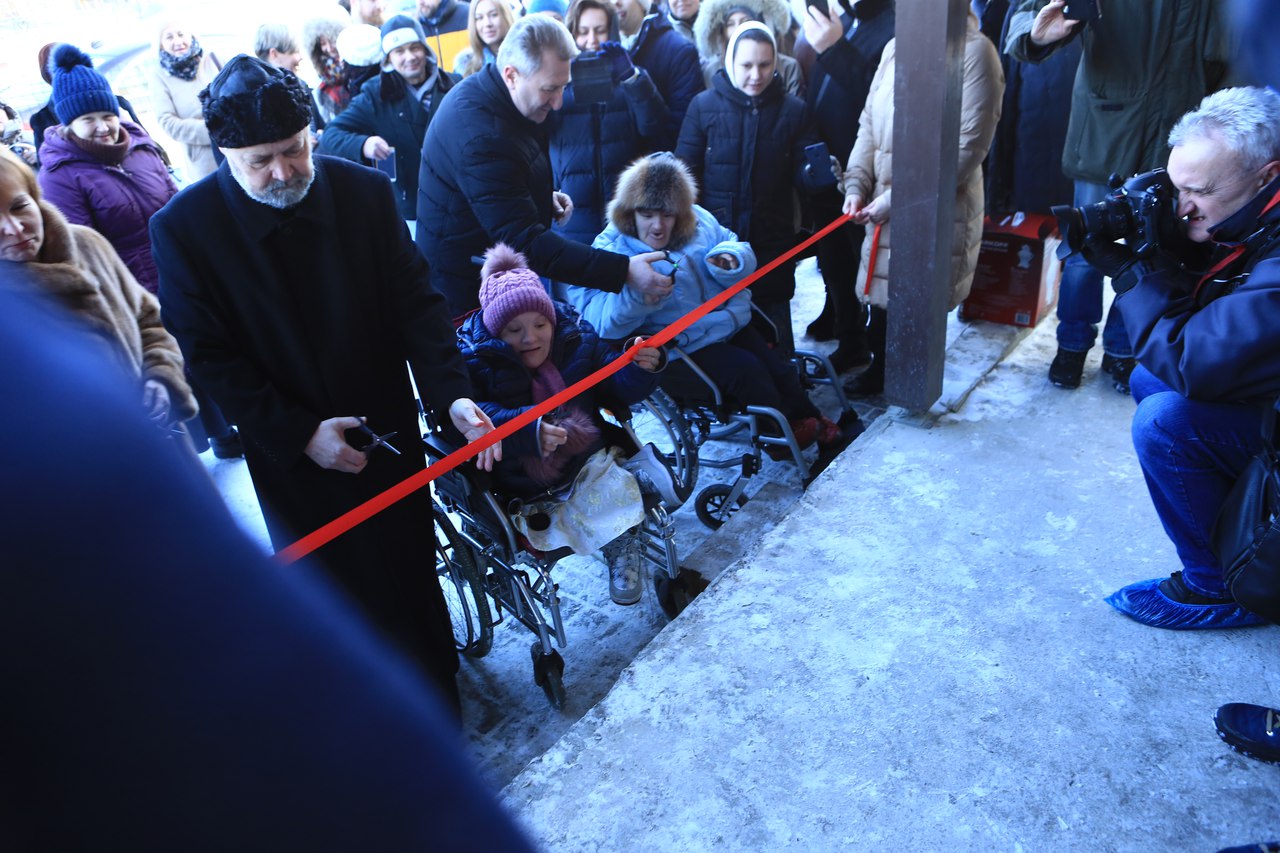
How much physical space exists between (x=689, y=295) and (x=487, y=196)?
85 centimetres

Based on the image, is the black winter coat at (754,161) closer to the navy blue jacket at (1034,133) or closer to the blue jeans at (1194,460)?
the navy blue jacket at (1034,133)

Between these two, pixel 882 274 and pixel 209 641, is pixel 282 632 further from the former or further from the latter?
pixel 882 274

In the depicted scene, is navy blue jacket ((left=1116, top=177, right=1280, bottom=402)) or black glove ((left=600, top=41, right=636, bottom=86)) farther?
black glove ((left=600, top=41, right=636, bottom=86))

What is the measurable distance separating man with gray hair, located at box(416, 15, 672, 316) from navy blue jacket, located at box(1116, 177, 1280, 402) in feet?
4.98

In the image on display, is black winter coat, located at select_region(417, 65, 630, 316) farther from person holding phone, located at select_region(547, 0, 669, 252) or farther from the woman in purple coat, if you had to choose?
the woman in purple coat

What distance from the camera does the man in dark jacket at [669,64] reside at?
414cm

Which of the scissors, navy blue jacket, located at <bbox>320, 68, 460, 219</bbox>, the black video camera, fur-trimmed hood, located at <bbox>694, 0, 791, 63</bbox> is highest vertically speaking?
fur-trimmed hood, located at <bbox>694, 0, 791, 63</bbox>

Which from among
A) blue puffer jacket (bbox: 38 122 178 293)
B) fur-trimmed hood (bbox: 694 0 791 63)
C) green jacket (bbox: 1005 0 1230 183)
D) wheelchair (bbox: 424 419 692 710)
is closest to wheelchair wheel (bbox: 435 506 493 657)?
wheelchair (bbox: 424 419 692 710)

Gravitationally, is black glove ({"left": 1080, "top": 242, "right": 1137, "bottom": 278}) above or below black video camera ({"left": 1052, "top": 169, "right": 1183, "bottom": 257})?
below

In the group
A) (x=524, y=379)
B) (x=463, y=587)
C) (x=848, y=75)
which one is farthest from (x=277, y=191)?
(x=848, y=75)

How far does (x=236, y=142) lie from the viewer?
1828 millimetres

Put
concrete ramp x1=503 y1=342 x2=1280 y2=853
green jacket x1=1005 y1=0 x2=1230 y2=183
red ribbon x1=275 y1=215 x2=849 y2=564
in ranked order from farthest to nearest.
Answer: green jacket x1=1005 y1=0 x2=1230 y2=183 → red ribbon x1=275 y1=215 x2=849 y2=564 → concrete ramp x1=503 y1=342 x2=1280 y2=853

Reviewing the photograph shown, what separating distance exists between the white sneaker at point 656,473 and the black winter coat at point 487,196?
677mm

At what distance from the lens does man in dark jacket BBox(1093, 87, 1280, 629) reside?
6.08ft
